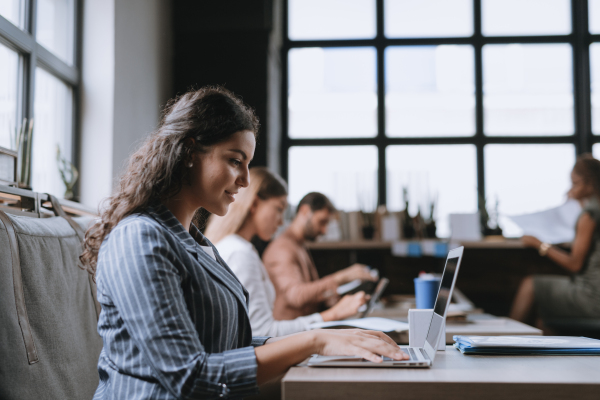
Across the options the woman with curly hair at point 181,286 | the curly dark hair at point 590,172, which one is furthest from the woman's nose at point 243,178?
the curly dark hair at point 590,172

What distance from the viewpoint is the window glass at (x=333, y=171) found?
181 inches

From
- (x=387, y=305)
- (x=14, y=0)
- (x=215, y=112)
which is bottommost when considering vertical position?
(x=387, y=305)

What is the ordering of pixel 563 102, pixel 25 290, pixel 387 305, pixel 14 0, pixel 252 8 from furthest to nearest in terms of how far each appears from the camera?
pixel 563 102, pixel 252 8, pixel 387 305, pixel 14 0, pixel 25 290

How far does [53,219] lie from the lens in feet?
5.42

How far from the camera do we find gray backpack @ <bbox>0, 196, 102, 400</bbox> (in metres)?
1.26

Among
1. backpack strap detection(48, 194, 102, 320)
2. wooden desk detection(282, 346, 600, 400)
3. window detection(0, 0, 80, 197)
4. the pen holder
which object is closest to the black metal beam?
window detection(0, 0, 80, 197)

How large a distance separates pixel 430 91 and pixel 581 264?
2040 mm

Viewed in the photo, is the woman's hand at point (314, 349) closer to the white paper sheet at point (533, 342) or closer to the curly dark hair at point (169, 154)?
the white paper sheet at point (533, 342)

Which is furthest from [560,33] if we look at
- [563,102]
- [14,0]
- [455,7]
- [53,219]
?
[53,219]

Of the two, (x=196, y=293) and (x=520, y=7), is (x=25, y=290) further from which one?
(x=520, y=7)

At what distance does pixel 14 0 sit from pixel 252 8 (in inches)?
77.3

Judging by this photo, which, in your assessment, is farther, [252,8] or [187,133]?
[252,8]

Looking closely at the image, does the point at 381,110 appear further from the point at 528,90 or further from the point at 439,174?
the point at 528,90

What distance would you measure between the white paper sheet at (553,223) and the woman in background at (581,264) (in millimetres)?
232
